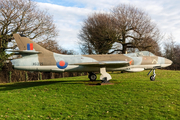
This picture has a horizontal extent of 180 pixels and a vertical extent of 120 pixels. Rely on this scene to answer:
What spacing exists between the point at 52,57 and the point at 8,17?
1362 centimetres

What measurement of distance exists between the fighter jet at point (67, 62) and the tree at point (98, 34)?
1474 cm

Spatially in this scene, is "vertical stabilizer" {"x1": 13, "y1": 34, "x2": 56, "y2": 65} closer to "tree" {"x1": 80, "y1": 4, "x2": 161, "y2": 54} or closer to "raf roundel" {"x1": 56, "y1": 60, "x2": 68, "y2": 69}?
"raf roundel" {"x1": 56, "y1": 60, "x2": 68, "y2": 69}

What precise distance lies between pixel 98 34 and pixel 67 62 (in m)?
18.3

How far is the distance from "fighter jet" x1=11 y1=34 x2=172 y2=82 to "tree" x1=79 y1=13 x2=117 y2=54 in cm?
1474

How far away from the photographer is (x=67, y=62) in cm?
1430

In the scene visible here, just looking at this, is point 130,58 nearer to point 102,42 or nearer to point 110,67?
point 110,67

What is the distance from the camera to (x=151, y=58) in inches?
611

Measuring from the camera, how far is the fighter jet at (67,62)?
1366cm

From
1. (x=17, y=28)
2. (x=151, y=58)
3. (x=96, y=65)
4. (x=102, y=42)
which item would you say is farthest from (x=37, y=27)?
(x=151, y=58)

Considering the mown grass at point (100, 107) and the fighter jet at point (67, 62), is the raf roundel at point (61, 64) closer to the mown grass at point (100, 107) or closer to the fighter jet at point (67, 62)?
the fighter jet at point (67, 62)

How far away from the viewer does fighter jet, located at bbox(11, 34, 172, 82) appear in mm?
13658

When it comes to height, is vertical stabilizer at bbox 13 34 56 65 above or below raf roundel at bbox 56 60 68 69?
above

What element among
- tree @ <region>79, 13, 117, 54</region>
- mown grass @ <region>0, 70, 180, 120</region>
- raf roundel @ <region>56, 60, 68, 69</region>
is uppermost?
tree @ <region>79, 13, 117, 54</region>

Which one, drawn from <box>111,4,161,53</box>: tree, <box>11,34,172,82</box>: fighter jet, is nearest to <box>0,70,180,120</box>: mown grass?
<box>11,34,172,82</box>: fighter jet
